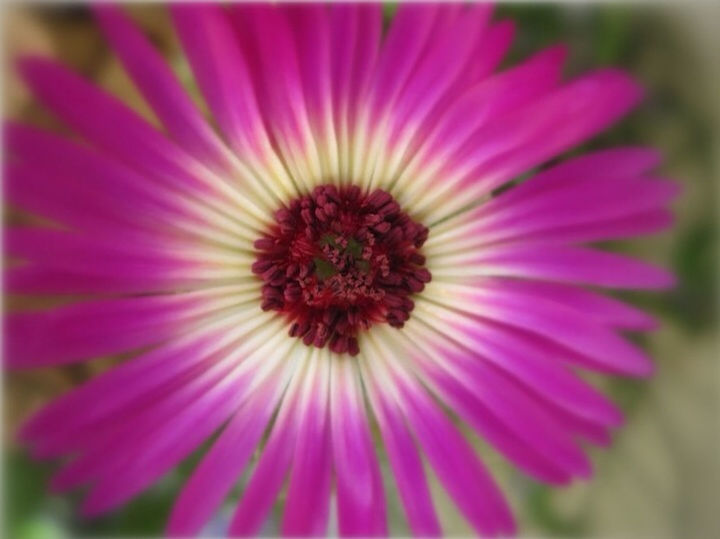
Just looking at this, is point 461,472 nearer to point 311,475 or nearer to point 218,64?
point 311,475

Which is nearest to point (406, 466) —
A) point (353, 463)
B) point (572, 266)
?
point (353, 463)

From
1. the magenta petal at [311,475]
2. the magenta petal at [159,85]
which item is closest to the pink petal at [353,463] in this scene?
the magenta petal at [311,475]

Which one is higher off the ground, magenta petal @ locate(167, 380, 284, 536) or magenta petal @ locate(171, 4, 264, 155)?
magenta petal @ locate(171, 4, 264, 155)

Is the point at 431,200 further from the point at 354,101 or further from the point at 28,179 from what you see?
the point at 28,179

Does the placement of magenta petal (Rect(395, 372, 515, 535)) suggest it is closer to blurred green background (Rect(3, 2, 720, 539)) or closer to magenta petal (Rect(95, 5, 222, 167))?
blurred green background (Rect(3, 2, 720, 539))

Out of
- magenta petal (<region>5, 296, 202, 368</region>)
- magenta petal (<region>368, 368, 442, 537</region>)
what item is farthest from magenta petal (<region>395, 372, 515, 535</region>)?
magenta petal (<region>5, 296, 202, 368</region>)

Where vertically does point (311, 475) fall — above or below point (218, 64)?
below
